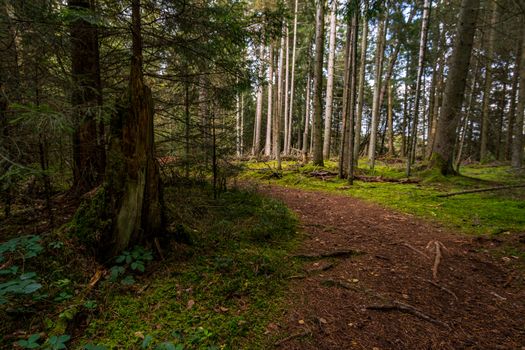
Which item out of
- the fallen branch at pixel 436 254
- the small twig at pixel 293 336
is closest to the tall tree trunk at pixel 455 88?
the fallen branch at pixel 436 254

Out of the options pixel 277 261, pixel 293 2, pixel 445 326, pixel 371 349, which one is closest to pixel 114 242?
pixel 277 261

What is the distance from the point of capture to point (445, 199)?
7.19 metres

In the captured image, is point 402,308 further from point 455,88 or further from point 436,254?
point 455,88

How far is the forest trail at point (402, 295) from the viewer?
238 centimetres

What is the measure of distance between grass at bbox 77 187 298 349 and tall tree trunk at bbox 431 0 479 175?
26.6 feet

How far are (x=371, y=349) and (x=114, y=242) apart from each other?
2914mm

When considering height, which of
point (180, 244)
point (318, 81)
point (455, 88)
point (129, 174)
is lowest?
point (180, 244)

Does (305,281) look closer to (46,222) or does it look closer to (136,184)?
(136,184)

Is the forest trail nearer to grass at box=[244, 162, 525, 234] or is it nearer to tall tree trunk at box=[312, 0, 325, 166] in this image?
grass at box=[244, 162, 525, 234]

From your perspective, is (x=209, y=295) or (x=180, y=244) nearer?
(x=209, y=295)

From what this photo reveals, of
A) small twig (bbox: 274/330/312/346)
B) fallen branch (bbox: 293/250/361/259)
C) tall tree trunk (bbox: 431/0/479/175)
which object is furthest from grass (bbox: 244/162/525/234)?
small twig (bbox: 274/330/312/346)

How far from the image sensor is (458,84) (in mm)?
9234

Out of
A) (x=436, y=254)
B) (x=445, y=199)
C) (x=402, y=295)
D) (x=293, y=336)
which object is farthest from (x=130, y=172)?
(x=445, y=199)

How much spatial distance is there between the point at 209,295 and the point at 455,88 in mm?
10965
